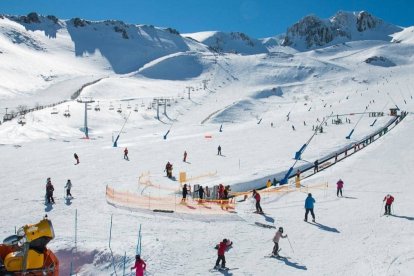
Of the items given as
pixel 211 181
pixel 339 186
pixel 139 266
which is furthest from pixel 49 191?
pixel 339 186

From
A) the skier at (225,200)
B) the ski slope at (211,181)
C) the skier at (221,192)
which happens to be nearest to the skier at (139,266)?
the ski slope at (211,181)

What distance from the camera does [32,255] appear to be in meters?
9.28

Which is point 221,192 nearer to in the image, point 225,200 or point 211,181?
point 225,200

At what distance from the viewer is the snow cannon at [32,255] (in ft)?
30.0

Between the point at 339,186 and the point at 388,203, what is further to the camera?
the point at 339,186

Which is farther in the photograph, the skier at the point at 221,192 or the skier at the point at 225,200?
the skier at the point at 221,192

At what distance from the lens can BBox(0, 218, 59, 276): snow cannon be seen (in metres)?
9.15

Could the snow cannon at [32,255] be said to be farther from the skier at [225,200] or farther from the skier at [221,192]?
the skier at [221,192]

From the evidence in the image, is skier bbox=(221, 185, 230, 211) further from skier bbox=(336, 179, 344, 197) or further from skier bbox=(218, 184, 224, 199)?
skier bbox=(336, 179, 344, 197)

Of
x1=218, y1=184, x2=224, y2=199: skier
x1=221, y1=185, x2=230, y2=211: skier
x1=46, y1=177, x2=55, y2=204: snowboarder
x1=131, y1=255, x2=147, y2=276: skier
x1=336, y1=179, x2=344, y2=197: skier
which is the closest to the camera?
x1=131, y1=255, x2=147, y2=276: skier

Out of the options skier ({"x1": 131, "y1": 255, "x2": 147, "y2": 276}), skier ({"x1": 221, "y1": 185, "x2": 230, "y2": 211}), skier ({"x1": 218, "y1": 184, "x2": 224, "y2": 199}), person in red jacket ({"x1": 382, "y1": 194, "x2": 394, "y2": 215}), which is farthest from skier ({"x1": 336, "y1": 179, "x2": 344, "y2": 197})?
skier ({"x1": 131, "y1": 255, "x2": 147, "y2": 276})

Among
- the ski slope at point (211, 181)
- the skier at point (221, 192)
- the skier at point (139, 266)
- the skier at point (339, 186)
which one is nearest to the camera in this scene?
the skier at point (139, 266)

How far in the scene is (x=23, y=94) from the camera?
3541 inches

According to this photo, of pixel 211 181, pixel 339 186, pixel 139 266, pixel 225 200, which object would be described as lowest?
pixel 139 266
